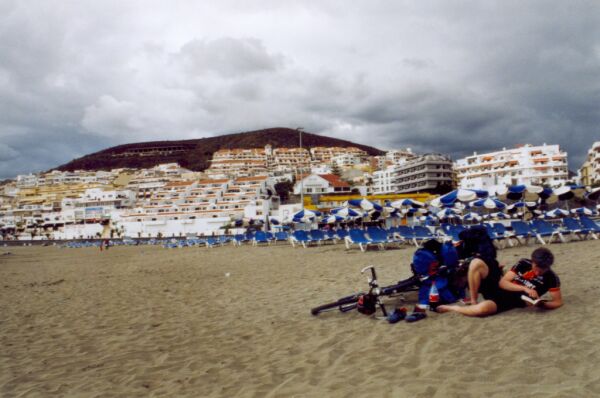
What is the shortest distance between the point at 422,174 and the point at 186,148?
4928 inches

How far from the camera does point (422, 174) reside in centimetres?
7881

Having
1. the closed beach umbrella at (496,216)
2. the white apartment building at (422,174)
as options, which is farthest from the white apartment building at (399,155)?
the closed beach umbrella at (496,216)

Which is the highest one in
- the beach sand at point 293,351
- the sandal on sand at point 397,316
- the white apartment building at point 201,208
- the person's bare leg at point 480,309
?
the white apartment building at point 201,208

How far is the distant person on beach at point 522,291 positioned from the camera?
14.7 ft

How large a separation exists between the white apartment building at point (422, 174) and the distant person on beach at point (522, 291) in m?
75.7

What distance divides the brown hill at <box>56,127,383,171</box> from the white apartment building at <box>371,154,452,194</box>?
89.1m

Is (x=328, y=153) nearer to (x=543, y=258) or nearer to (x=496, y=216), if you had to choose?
(x=496, y=216)

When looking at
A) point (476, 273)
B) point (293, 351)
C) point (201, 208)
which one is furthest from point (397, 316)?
point (201, 208)

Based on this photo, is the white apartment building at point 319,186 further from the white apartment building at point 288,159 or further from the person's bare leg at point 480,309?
the person's bare leg at point 480,309

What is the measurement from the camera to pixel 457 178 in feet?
286

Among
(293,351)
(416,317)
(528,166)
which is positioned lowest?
→ (293,351)

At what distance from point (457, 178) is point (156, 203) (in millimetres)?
61383

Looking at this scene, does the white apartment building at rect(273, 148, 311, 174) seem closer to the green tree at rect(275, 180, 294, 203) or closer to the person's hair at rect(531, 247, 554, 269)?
the green tree at rect(275, 180, 294, 203)

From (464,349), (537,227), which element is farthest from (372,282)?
(537,227)
